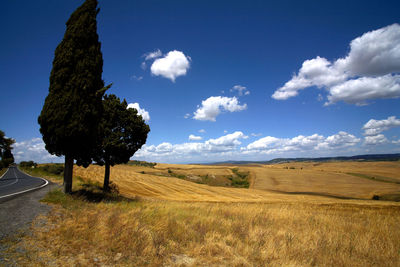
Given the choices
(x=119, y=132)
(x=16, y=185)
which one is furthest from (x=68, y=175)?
(x=16, y=185)

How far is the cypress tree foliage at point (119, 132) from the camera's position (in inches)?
728

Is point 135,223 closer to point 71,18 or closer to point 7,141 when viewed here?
point 71,18

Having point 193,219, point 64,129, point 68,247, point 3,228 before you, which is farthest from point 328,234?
point 64,129

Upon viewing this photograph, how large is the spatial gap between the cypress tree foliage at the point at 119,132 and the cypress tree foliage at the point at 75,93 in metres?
5.77

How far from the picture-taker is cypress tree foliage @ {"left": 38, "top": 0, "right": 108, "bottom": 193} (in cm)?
1136

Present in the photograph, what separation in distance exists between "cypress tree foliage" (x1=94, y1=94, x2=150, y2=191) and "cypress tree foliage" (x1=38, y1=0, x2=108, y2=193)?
18.9 ft

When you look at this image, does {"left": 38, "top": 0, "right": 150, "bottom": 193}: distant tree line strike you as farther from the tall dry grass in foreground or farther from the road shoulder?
the tall dry grass in foreground

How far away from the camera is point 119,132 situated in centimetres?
1900

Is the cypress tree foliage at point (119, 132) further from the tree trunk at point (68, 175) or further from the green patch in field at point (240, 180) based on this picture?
the green patch in field at point (240, 180)

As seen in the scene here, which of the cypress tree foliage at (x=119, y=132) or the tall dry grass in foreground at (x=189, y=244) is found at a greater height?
the cypress tree foliage at (x=119, y=132)

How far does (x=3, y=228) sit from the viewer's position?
576cm

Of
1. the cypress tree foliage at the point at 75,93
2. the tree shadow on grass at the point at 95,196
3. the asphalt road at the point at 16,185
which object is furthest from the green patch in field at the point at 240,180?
the cypress tree foliage at the point at 75,93

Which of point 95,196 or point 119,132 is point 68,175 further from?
point 119,132

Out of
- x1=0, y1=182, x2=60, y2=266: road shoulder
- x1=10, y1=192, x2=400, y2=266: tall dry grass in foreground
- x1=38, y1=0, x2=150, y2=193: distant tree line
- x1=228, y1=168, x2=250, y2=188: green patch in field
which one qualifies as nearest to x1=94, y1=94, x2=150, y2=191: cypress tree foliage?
x1=38, y1=0, x2=150, y2=193: distant tree line
